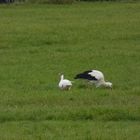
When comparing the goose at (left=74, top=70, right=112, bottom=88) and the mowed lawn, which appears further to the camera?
the goose at (left=74, top=70, right=112, bottom=88)

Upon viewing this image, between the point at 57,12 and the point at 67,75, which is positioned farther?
the point at 57,12

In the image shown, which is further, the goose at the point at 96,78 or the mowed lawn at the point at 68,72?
the goose at the point at 96,78

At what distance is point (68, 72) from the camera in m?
16.7

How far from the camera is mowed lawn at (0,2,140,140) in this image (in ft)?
32.5

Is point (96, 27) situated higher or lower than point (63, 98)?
higher

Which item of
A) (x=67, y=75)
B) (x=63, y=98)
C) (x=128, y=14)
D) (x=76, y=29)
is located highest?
(x=128, y=14)

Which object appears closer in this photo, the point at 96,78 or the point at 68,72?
the point at 96,78

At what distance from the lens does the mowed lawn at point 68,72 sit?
991 cm

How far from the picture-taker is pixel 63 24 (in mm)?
28688

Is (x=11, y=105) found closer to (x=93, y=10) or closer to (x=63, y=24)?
(x=63, y=24)

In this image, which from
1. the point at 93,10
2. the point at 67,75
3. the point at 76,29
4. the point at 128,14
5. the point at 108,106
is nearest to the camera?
the point at 108,106

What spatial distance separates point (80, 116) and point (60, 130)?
3.61 ft

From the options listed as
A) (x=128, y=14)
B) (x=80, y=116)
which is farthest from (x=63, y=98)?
(x=128, y=14)

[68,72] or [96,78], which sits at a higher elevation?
[68,72]
